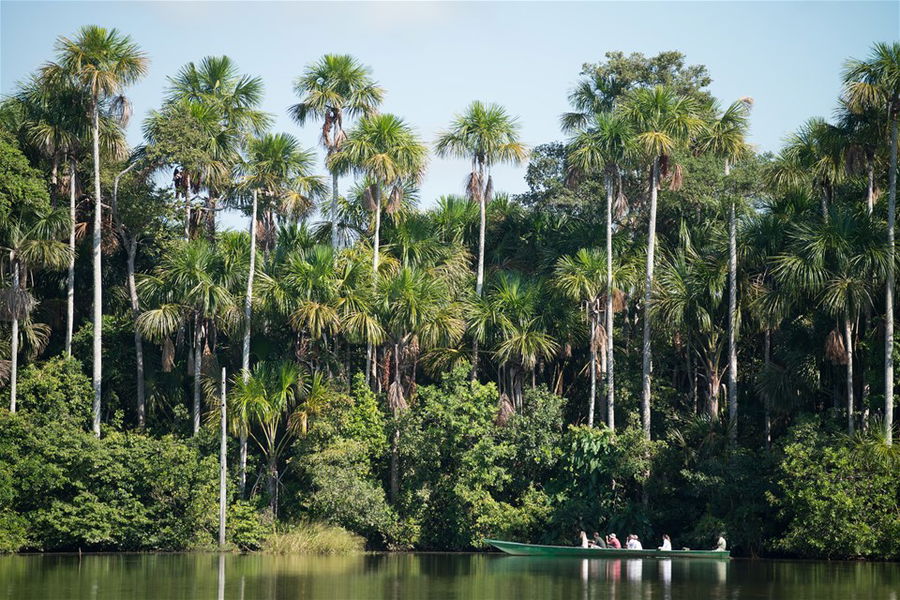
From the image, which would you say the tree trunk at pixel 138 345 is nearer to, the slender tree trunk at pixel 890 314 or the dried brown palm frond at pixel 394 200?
the dried brown palm frond at pixel 394 200

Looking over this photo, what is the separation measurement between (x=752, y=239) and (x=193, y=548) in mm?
22685

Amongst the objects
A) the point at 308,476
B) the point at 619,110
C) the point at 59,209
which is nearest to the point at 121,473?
the point at 308,476

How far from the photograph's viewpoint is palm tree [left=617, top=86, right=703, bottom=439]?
157ft

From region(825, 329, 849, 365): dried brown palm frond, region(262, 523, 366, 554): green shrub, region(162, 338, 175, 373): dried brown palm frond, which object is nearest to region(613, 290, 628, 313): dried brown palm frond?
region(825, 329, 849, 365): dried brown palm frond

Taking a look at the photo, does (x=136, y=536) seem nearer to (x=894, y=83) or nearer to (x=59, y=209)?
(x=59, y=209)

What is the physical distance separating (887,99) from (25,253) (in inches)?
→ 1198

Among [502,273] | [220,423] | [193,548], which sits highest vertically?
[502,273]

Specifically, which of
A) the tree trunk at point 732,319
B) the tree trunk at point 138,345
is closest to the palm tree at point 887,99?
the tree trunk at point 732,319

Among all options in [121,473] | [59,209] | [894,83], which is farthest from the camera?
[59,209]

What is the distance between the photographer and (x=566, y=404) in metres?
51.0

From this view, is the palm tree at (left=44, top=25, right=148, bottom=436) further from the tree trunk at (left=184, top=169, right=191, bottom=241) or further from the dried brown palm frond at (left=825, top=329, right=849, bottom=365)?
the dried brown palm frond at (left=825, top=329, right=849, bottom=365)

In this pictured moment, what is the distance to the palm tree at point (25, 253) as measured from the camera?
157 feet

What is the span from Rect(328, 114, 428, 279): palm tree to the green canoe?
11.6m

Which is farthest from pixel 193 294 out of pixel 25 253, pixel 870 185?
pixel 870 185
